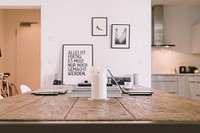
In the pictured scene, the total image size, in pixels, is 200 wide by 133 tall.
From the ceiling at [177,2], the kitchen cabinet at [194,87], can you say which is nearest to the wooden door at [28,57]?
the ceiling at [177,2]

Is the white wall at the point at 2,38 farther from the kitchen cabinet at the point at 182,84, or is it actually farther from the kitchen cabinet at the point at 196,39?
the kitchen cabinet at the point at 196,39

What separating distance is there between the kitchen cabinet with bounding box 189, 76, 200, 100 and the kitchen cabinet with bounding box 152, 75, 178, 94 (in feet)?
1.11

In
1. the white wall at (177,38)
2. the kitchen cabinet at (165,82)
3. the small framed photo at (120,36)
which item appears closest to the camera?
the small framed photo at (120,36)

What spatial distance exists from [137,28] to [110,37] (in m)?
0.54

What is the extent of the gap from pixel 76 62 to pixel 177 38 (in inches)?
124

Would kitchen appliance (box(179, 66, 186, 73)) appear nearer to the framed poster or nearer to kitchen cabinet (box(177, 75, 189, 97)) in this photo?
kitchen cabinet (box(177, 75, 189, 97))

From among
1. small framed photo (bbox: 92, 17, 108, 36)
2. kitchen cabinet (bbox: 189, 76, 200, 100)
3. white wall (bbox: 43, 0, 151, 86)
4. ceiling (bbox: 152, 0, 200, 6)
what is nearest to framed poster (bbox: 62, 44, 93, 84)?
white wall (bbox: 43, 0, 151, 86)

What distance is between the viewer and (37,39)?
24.9 feet

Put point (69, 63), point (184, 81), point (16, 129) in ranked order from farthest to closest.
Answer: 1. point (184, 81)
2. point (69, 63)
3. point (16, 129)

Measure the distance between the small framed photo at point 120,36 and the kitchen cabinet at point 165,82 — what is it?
5.13 ft

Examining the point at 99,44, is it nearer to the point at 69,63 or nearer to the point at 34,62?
the point at 69,63

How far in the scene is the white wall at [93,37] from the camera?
4809mm

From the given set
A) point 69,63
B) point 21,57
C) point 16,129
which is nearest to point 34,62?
point 21,57

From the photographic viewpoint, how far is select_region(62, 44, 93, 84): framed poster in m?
4.74
